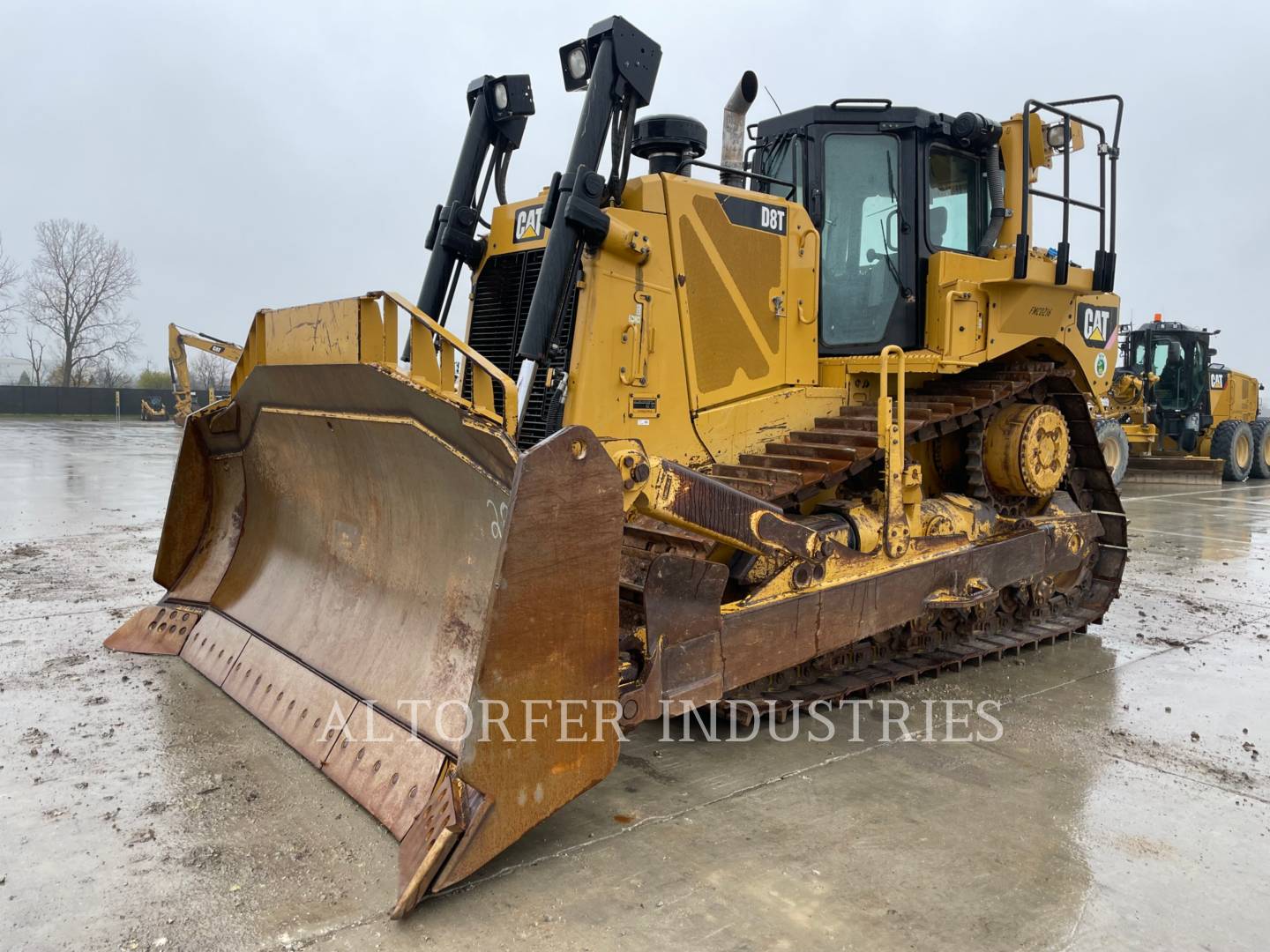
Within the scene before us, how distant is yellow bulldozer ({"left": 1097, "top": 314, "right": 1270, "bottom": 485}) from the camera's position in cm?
1717

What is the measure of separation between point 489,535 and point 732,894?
146cm

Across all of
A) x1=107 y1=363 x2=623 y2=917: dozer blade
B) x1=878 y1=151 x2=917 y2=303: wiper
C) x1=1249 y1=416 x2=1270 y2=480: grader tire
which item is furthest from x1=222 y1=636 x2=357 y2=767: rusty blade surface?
x1=1249 y1=416 x2=1270 y2=480: grader tire

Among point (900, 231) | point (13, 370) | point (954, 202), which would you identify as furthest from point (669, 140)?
point (13, 370)

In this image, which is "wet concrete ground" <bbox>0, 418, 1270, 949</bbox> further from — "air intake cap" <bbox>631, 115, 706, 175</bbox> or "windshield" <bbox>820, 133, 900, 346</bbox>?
"air intake cap" <bbox>631, 115, 706, 175</bbox>

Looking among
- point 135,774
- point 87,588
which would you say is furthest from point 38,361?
→ point 135,774

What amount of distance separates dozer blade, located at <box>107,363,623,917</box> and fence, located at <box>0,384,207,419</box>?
33.1 meters

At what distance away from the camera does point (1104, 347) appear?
597 cm

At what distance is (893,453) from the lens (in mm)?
4398

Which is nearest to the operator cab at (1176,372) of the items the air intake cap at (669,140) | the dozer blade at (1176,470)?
the dozer blade at (1176,470)

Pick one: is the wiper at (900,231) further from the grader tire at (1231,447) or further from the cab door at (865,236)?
the grader tire at (1231,447)

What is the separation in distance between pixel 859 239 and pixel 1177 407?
50.5 feet

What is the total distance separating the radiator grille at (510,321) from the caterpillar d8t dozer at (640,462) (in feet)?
0.07

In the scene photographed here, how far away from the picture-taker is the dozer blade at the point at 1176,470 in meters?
17.1

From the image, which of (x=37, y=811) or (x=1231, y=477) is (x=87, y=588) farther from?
(x=1231, y=477)
